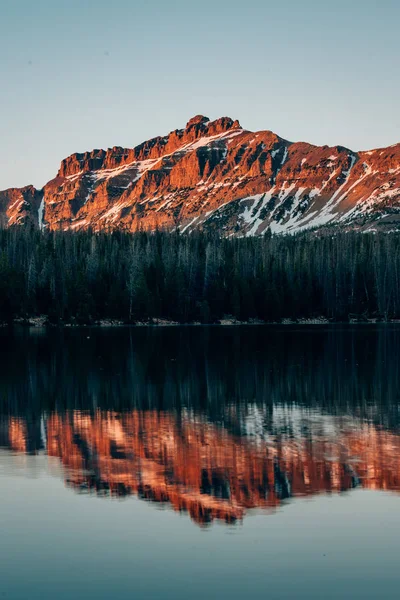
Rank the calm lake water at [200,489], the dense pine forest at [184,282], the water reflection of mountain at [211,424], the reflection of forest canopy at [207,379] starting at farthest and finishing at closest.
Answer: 1. the dense pine forest at [184,282]
2. the reflection of forest canopy at [207,379]
3. the water reflection of mountain at [211,424]
4. the calm lake water at [200,489]

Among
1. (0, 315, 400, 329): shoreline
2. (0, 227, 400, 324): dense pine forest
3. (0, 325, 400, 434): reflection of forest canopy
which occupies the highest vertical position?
(0, 227, 400, 324): dense pine forest

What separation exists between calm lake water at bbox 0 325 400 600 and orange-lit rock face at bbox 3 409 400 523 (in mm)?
65

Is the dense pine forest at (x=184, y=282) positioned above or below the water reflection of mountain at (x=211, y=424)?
above

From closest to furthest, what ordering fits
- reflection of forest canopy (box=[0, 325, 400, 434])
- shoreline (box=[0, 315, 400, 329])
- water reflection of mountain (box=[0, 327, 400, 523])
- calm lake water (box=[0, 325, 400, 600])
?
calm lake water (box=[0, 325, 400, 600]) < water reflection of mountain (box=[0, 327, 400, 523]) < reflection of forest canopy (box=[0, 325, 400, 434]) < shoreline (box=[0, 315, 400, 329])

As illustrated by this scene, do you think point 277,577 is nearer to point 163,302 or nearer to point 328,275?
point 163,302

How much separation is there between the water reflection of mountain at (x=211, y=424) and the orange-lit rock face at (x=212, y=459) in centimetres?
4

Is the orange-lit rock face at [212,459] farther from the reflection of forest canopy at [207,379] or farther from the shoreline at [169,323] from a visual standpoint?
the shoreline at [169,323]

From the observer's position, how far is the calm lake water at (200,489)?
14.8 metres

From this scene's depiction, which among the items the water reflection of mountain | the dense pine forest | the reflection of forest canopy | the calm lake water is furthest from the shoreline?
the calm lake water

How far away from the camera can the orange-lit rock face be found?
2059cm

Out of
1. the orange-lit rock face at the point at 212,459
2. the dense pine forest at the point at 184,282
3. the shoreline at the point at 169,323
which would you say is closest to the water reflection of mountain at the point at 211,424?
the orange-lit rock face at the point at 212,459

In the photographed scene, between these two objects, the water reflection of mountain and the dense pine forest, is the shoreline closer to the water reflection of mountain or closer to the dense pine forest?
the dense pine forest

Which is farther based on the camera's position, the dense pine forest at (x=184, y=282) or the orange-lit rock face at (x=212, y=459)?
the dense pine forest at (x=184, y=282)

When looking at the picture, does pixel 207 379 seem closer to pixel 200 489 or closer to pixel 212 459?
pixel 212 459
